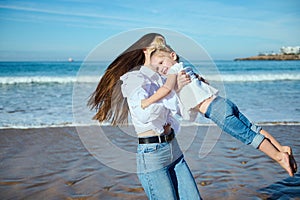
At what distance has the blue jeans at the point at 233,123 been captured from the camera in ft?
8.53

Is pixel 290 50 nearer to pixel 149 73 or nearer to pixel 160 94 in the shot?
pixel 149 73

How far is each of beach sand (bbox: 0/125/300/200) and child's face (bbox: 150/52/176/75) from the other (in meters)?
0.90

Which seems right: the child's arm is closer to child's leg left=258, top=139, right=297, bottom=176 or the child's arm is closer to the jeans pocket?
the jeans pocket

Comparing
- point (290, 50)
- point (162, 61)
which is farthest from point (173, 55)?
point (290, 50)

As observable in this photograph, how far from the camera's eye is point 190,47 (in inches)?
119

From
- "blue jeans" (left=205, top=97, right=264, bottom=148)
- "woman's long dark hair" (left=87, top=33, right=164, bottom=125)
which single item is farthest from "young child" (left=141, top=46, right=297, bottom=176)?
"woman's long dark hair" (left=87, top=33, right=164, bottom=125)

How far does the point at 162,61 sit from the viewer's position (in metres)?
2.91

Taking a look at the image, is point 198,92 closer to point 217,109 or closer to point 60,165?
point 217,109

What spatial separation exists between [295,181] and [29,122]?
687 cm

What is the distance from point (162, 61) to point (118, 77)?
41 centimetres

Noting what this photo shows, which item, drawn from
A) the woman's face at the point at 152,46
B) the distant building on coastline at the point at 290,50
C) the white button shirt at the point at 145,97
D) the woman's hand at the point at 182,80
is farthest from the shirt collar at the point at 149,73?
the distant building on coastline at the point at 290,50

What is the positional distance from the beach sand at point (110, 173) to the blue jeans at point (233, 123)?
2.16ft

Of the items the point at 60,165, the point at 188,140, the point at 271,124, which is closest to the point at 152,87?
the point at 188,140

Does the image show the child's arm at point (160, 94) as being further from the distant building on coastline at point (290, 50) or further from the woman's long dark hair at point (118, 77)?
the distant building on coastline at point (290, 50)
